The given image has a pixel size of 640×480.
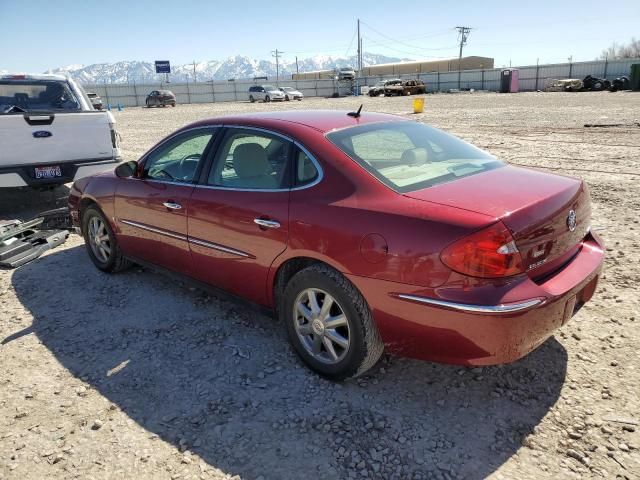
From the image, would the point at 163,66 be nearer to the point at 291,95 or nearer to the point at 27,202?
the point at 291,95

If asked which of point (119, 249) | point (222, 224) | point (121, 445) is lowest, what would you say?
point (121, 445)

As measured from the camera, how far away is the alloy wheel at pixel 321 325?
300 centimetres

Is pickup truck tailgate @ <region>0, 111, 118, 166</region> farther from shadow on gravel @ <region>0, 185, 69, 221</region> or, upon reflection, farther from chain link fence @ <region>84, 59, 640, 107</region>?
chain link fence @ <region>84, 59, 640, 107</region>

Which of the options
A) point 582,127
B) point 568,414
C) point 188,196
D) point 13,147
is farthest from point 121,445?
point 582,127

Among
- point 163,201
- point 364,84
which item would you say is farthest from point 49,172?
point 364,84

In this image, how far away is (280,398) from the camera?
3.02 m

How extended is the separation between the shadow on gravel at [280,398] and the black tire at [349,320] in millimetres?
153

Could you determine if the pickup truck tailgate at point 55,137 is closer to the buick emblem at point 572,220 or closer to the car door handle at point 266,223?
the car door handle at point 266,223

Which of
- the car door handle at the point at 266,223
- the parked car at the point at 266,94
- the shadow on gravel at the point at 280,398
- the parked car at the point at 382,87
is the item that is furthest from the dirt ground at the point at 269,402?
the parked car at the point at 266,94

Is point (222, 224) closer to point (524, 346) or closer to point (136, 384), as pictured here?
point (136, 384)

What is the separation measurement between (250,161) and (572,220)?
213 centimetres

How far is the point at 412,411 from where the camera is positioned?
9.34 ft

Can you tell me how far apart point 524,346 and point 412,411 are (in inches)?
28.9

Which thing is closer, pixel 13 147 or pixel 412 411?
pixel 412 411
